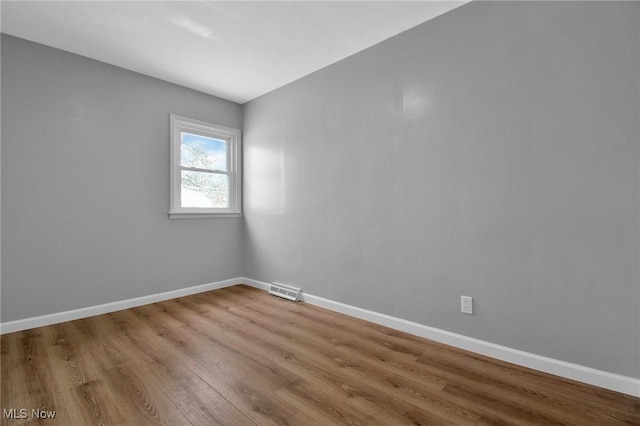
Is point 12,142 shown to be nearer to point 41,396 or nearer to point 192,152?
point 192,152

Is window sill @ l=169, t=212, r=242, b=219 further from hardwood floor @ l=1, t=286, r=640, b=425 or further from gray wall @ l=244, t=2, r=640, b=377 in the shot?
gray wall @ l=244, t=2, r=640, b=377

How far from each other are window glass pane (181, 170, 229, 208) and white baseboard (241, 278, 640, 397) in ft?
7.46

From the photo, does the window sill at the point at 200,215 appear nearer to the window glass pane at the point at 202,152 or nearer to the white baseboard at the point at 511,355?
the window glass pane at the point at 202,152

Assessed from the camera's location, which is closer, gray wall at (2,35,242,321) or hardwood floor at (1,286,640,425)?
hardwood floor at (1,286,640,425)

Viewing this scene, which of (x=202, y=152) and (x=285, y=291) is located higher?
(x=202, y=152)

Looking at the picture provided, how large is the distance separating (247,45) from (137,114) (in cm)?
153

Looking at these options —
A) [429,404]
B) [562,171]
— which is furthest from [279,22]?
[429,404]

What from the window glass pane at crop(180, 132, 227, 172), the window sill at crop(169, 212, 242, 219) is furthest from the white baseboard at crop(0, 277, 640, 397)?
the window glass pane at crop(180, 132, 227, 172)

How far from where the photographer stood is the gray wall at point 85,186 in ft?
8.41

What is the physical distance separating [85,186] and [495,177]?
3.68 m

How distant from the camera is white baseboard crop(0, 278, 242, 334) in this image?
2.54m

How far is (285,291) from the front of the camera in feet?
11.5

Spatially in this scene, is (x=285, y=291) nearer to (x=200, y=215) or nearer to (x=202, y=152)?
(x=200, y=215)

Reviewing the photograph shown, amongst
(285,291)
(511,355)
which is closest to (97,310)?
(285,291)
